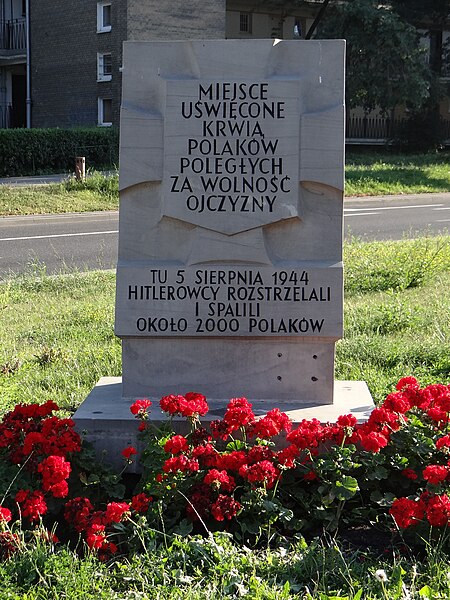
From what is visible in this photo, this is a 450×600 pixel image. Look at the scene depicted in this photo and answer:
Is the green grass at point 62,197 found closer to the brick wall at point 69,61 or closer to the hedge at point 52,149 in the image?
the hedge at point 52,149

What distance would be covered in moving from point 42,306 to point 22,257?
4.72 m

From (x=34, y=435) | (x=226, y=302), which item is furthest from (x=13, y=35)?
(x=34, y=435)

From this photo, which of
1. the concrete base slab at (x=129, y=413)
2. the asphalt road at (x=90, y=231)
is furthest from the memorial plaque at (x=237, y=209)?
the asphalt road at (x=90, y=231)

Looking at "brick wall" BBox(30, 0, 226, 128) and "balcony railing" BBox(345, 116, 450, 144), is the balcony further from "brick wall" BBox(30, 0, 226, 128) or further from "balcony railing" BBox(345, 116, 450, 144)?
"balcony railing" BBox(345, 116, 450, 144)

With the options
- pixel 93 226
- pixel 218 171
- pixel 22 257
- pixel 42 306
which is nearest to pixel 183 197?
pixel 218 171

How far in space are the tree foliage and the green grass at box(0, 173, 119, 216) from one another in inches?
580

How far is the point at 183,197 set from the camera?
511 cm

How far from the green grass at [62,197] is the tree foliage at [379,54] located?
14.7 meters

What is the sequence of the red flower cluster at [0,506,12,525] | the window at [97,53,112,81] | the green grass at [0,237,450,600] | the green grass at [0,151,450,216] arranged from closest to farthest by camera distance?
1. the green grass at [0,237,450,600]
2. the red flower cluster at [0,506,12,525]
3. the green grass at [0,151,450,216]
4. the window at [97,53,112,81]

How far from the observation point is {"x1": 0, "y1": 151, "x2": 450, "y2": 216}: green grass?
20.1 meters

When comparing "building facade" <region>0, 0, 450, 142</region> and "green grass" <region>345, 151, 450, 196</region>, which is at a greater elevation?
"building facade" <region>0, 0, 450, 142</region>

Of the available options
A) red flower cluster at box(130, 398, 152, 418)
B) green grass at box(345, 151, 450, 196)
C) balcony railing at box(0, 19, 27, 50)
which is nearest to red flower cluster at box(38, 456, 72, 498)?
red flower cluster at box(130, 398, 152, 418)

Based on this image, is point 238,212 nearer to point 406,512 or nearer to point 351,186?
point 406,512

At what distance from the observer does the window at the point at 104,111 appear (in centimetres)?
3431
